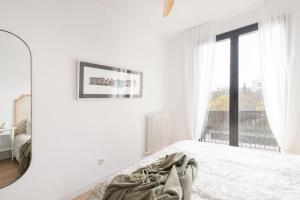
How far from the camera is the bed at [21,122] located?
163 centimetres

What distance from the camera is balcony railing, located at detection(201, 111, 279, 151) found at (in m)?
2.56

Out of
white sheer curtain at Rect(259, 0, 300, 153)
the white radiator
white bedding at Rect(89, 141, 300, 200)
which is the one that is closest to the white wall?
the white radiator

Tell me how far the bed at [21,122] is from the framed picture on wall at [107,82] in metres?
0.56

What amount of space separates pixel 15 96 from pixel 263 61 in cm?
305

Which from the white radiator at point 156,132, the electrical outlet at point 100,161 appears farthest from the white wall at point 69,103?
the white radiator at point 156,132

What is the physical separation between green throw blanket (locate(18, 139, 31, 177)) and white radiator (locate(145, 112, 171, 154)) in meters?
1.85

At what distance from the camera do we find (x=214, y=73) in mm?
3053

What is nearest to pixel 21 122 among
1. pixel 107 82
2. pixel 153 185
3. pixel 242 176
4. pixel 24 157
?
pixel 24 157

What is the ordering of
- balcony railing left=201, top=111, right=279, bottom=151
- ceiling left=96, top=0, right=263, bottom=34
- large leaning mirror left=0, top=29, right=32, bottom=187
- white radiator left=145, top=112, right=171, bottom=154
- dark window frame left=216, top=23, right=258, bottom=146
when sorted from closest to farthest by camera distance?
large leaning mirror left=0, top=29, right=32, bottom=187 < ceiling left=96, top=0, right=263, bottom=34 < balcony railing left=201, top=111, right=279, bottom=151 < dark window frame left=216, top=23, right=258, bottom=146 < white radiator left=145, top=112, right=171, bottom=154

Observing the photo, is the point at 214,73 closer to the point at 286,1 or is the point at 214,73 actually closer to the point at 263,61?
the point at 263,61

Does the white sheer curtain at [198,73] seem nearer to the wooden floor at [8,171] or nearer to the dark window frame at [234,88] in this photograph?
the dark window frame at [234,88]

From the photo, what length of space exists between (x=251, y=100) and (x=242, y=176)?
1.73 meters

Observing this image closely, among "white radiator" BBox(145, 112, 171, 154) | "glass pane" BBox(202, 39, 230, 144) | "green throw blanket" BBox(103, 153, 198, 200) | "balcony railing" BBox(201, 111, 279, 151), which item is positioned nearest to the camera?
"green throw blanket" BBox(103, 153, 198, 200)

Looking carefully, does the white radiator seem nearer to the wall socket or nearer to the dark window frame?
the wall socket
